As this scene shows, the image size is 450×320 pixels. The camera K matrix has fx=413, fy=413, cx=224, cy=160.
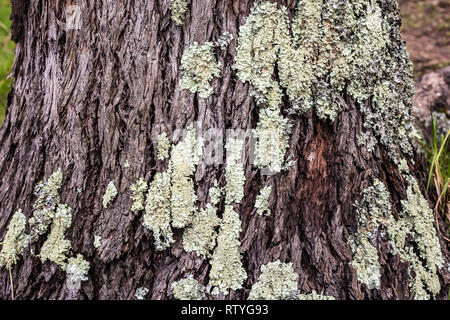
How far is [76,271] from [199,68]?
1.00 meters

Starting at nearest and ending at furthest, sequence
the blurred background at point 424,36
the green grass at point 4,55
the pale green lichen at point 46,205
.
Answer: the pale green lichen at point 46,205 → the green grass at point 4,55 → the blurred background at point 424,36

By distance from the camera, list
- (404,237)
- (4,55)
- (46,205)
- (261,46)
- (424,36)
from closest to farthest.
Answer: (261,46) → (46,205) → (404,237) → (424,36) → (4,55)

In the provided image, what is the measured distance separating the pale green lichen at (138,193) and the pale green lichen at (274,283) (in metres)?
0.58

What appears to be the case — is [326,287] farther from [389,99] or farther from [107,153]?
[107,153]

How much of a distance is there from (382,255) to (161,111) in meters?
1.16

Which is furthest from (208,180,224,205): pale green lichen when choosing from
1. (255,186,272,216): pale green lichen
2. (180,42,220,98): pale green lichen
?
(180,42,220,98): pale green lichen

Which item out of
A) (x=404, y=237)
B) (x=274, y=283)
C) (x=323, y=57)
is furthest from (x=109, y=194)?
(x=404, y=237)

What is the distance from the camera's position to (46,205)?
179 centimetres

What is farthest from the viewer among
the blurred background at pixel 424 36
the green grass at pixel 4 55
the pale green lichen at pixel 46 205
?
the blurred background at pixel 424 36

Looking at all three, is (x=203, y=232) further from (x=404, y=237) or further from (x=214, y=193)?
(x=404, y=237)

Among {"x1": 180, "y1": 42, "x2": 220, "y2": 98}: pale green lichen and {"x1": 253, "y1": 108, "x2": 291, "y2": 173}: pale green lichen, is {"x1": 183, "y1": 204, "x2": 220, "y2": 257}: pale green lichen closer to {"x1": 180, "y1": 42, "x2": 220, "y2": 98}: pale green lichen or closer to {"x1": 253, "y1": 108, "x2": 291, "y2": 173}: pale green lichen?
{"x1": 253, "y1": 108, "x2": 291, "y2": 173}: pale green lichen

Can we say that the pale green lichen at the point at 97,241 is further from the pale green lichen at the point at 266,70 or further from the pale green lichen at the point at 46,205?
the pale green lichen at the point at 266,70

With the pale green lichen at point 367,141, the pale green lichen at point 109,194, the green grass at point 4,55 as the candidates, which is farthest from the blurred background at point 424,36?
the pale green lichen at point 109,194

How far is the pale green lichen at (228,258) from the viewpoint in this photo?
173 cm
